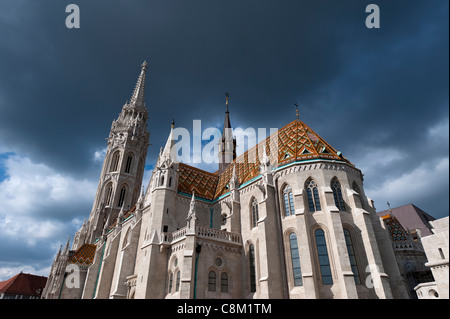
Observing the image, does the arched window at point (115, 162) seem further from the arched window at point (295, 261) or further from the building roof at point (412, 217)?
the building roof at point (412, 217)

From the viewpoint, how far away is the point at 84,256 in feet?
134

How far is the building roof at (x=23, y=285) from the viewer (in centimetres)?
4988

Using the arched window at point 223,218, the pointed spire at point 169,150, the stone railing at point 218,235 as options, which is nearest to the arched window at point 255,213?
the stone railing at point 218,235

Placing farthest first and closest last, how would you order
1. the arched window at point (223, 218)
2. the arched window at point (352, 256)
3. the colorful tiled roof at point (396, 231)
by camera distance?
the colorful tiled roof at point (396, 231), the arched window at point (223, 218), the arched window at point (352, 256)

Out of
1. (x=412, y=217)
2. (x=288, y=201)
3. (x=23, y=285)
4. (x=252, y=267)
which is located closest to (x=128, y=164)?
(x=23, y=285)

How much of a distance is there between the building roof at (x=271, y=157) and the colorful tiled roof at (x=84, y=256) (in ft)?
74.7

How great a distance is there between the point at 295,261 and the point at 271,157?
10545mm

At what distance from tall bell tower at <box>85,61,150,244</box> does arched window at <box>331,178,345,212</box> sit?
40223mm

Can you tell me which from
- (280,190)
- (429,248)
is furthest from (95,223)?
(429,248)

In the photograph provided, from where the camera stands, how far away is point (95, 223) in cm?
4803

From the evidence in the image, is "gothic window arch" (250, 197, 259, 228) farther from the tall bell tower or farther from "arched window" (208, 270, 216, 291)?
the tall bell tower

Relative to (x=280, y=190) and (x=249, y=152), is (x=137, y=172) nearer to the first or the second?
(x=249, y=152)

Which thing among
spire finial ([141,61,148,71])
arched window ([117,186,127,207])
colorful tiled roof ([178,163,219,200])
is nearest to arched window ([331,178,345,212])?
colorful tiled roof ([178,163,219,200])

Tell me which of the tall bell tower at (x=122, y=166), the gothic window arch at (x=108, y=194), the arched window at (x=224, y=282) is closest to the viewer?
the arched window at (x=224, y=282)
